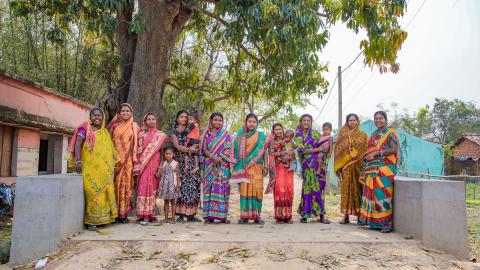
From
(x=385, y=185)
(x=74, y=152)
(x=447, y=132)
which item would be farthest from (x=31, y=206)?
(x=447, y=132)

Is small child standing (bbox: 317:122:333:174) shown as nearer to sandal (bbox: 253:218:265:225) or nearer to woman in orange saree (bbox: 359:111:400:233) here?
woman in orange saree (bbox: 359:111:400:233)

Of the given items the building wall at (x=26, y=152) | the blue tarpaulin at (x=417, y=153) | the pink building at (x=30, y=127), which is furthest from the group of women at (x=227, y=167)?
the blue tarpaulin at (x=417, y=153)

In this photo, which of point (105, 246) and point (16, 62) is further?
point (16, 62)

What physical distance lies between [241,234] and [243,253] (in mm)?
685

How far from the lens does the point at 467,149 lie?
28.6 metres

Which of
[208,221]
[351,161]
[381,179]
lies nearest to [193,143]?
[208,221]

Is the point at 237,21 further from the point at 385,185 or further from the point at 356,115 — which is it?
the point at 385,185

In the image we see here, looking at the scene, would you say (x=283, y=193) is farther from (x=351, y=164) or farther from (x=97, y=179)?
(x=97, y=179)

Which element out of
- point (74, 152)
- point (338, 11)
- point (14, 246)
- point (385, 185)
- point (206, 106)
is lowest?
point (14, 246)

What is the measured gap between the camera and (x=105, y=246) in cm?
434

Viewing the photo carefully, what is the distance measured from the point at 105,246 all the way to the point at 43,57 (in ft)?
37.8

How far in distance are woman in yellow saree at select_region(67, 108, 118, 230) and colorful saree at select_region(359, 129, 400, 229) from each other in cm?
366

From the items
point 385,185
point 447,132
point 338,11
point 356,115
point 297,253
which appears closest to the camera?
point 297,253

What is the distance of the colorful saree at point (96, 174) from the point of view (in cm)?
505
